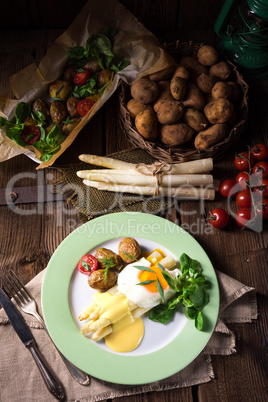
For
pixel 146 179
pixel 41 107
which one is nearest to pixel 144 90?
pixel 146 179

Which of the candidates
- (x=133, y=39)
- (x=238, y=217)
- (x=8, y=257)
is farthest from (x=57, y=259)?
(x=133, y=39)

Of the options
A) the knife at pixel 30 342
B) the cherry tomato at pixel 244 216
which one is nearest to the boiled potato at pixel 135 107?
the cherry tomato at pixel 244 216

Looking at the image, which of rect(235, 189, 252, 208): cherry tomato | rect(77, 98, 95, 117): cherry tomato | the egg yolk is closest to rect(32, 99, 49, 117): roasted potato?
rect(77, 98, 95, 117): cherry tomato

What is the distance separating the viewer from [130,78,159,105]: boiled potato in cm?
200

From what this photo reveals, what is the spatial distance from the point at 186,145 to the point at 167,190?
0.89ft

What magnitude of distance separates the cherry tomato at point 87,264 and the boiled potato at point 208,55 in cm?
122

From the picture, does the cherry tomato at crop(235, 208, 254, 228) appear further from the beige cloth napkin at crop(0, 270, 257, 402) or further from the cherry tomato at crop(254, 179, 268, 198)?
the beige cloth napkin at crop(0, 270, 257, 402)

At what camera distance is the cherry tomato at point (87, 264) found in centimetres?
180

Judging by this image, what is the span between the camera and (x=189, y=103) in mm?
2033

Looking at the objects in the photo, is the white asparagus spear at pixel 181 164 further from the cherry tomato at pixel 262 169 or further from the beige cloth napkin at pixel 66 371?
the beige cloth napkin at pixel 66 371

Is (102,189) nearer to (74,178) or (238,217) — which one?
(74,178)

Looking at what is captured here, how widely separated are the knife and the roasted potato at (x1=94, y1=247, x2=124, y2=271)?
439mm

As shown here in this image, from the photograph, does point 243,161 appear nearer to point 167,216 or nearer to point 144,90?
point 167,216

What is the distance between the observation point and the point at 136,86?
201 cm
